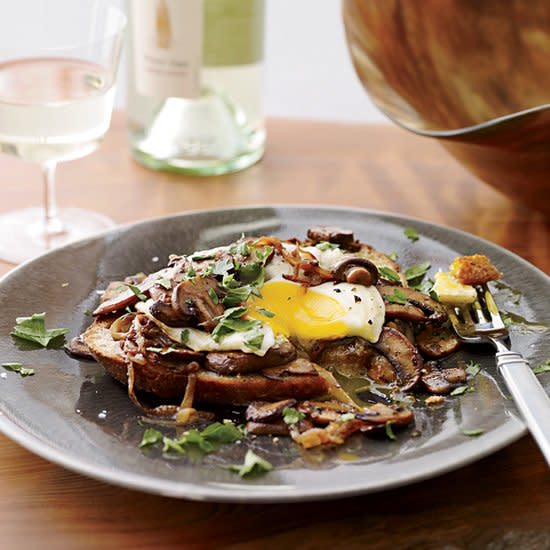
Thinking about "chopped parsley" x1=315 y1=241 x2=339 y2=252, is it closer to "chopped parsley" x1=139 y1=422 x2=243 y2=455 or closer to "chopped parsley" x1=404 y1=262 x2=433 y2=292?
"chopped parsley" x1=404 y1=262 x2=433 y2=292

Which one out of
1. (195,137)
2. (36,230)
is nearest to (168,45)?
(195,137)

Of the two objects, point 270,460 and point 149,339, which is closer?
point 270,460

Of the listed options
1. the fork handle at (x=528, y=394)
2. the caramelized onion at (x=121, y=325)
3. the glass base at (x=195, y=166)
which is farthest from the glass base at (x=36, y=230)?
the fork handle at (x=528, y=394)

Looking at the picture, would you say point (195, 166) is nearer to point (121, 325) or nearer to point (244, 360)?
point (121, 325)

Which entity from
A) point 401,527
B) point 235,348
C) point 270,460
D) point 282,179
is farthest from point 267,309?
Result: point 282,179

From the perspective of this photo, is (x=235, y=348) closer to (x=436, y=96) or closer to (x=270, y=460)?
(x=270, y=460)

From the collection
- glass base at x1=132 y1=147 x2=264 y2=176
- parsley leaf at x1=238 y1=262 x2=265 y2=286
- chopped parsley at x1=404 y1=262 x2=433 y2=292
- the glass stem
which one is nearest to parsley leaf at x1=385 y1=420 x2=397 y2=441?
parsley leaf at x1=238 y1=262 x2=265 y2=286
